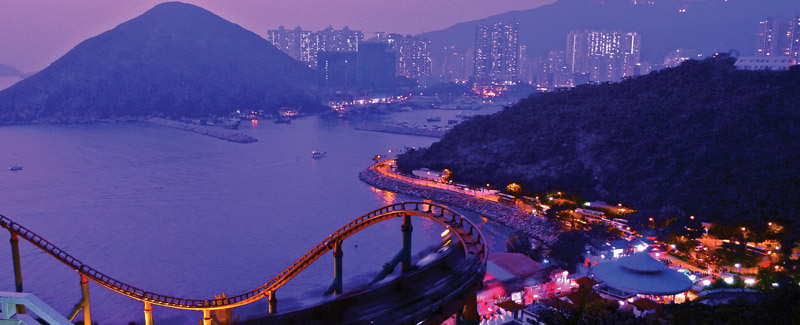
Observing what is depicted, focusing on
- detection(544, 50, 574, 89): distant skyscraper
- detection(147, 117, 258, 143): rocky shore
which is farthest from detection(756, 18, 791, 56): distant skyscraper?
detection(147, 117, 258, 143): rocky shore

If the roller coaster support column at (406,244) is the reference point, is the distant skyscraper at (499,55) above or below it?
above

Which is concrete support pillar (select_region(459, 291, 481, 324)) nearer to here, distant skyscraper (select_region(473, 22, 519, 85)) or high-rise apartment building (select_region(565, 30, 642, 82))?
high-rise apartment building (select_region(565, 30, 642, 82))

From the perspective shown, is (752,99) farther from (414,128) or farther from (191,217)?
(414,128)

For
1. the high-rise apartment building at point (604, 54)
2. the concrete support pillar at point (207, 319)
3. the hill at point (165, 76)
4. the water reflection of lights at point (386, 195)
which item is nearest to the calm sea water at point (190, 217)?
the water reflection of lights at point (386, 195)

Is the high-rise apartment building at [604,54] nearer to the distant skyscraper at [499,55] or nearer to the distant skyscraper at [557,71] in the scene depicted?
the distant skyscraper at [557,71]

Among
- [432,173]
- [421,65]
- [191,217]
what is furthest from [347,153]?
[421,65]
